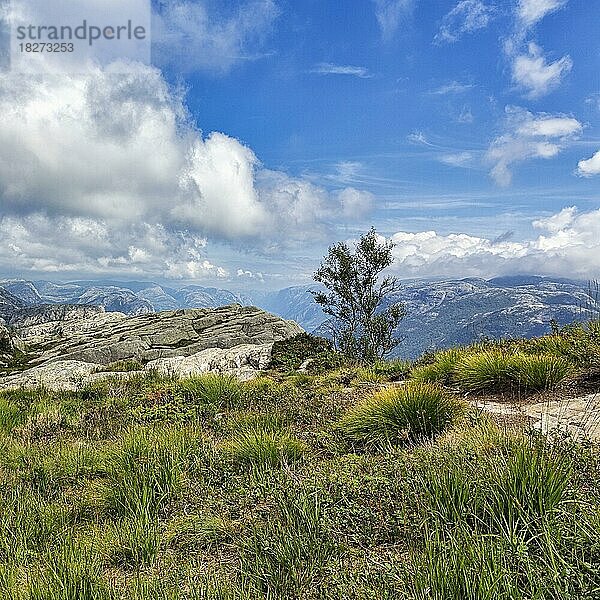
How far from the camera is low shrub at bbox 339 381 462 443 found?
7.30 meters

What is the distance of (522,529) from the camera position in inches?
158

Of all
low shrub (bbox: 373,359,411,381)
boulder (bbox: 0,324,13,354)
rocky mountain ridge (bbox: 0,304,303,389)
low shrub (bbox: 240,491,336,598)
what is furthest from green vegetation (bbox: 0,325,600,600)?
boulder (bbox: 0,324,13,354)

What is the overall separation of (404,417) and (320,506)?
2.78 metres

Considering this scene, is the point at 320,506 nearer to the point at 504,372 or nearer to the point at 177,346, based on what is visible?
the point at 504,372

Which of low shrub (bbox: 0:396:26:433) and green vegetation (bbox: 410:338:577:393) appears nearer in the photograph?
green vegetation (bbox: 410:338:577:393)

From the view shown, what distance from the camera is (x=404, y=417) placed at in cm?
747

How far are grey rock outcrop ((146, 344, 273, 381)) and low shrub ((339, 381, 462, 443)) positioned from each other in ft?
37.9

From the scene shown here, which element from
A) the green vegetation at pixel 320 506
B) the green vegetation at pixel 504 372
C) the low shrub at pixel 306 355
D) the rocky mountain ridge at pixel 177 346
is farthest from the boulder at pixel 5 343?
the green vegetation at pixel 504 372

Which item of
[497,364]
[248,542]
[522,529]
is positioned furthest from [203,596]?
[497,364]

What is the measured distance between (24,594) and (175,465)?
A: 8.99 feet

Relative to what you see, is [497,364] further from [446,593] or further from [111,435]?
[111,435]

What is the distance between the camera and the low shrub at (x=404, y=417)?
730cm

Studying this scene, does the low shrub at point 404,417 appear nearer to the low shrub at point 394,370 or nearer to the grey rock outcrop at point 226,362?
the low shrub at point 394,370

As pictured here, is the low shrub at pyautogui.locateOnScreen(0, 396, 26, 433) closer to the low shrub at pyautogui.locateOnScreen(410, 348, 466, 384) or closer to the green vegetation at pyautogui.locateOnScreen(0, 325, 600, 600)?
the green vegetation at pyautogui.locateOnScreen(0, 325, 600, 600)
